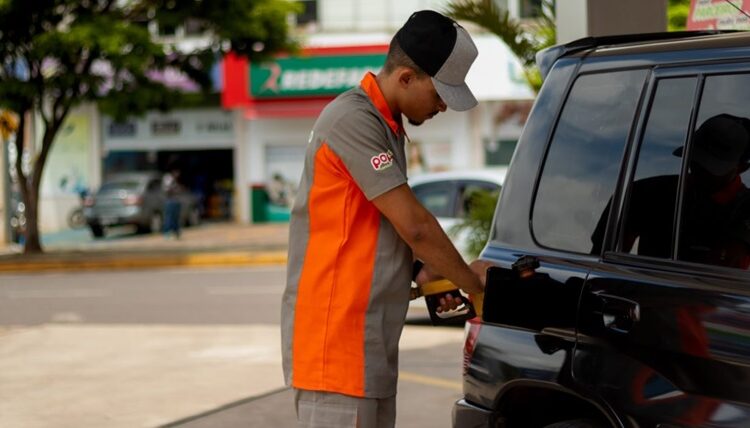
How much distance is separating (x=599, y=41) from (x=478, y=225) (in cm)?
752

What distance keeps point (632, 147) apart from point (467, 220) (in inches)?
319

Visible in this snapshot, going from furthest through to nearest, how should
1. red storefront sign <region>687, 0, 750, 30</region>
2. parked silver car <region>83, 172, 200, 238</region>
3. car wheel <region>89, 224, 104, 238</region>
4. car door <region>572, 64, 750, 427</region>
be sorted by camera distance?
car wheel <region>89, 224, 104, 238</region> < parked silver car <region>83, 172, 200, 238</region> < red storefront sign <region>687, 0, 750, 30</region> < car door <region>572, 64, 750, 427</region>

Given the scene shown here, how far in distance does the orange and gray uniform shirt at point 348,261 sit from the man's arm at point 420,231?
50mm

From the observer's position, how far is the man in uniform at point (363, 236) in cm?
323

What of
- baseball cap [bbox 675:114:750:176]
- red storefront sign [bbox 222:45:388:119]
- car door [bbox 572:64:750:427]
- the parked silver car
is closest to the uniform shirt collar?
car door [bbox 572:64:750:427]

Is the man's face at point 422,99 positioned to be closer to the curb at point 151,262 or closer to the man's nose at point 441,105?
the man's nose at point 441,105

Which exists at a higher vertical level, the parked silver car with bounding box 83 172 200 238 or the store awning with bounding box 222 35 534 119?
the store awning with bounding box 222 35 534 119

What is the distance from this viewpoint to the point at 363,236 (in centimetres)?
328

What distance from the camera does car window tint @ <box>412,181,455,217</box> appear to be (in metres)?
12.4

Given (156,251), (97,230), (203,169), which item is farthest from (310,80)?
(156,251)

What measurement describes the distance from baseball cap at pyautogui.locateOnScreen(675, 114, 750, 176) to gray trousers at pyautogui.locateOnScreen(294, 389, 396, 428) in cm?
107

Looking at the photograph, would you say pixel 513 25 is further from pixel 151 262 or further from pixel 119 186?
pixel 119 186

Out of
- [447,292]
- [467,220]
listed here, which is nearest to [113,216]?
[467,220]

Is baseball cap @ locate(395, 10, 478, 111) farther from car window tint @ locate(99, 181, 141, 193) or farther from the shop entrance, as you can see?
the shop entrance
